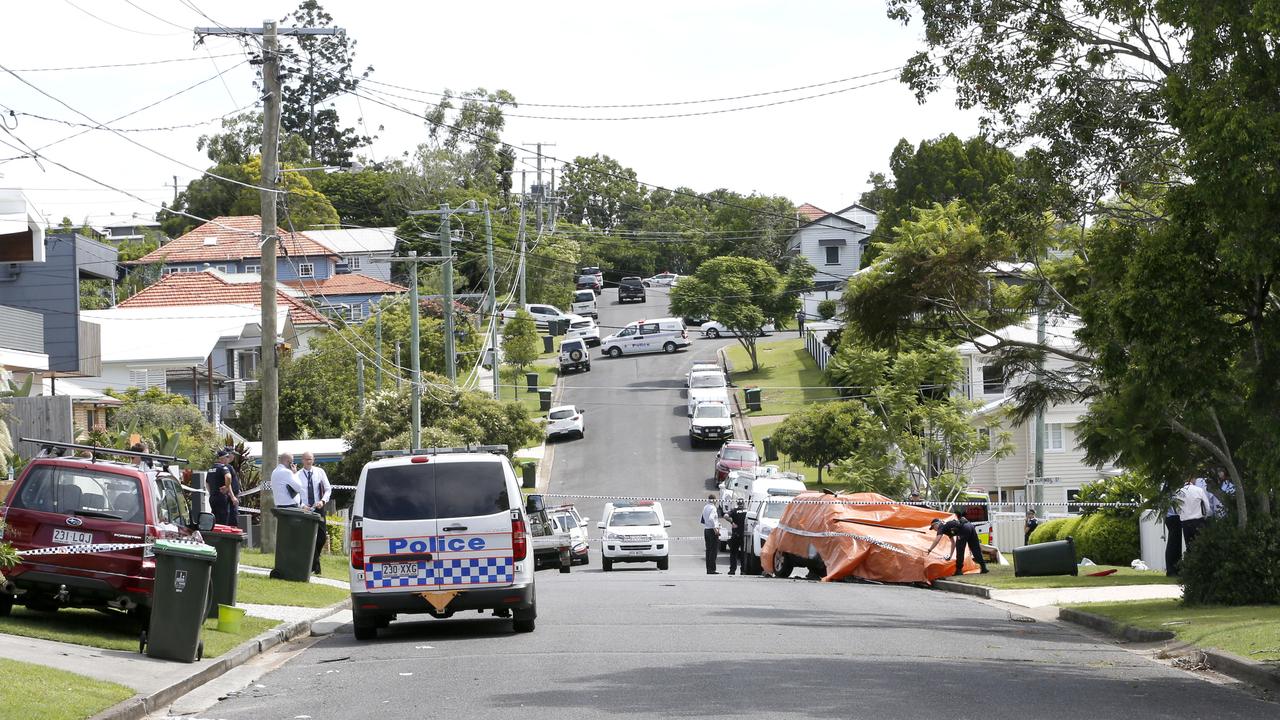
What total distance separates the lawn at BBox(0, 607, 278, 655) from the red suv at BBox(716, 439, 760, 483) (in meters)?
36.7

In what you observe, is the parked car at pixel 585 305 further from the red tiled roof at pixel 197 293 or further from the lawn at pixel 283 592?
the lawn at pixel 283 592

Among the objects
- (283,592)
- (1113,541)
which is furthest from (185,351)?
(1113,541)

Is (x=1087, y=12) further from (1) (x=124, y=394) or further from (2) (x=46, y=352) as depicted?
(1) (x=124, y=394)

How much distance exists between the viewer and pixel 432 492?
15102 mm

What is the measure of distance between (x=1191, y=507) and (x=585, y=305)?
72648 millimetres

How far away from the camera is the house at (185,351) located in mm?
49906

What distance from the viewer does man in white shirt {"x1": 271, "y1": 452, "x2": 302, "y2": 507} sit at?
2230 centimetres

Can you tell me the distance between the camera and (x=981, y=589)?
882 inches

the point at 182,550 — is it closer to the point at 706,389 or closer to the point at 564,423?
the point at 564,423

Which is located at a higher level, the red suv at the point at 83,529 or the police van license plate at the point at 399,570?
the red suv at the point at 83,529

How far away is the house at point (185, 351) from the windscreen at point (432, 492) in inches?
1405

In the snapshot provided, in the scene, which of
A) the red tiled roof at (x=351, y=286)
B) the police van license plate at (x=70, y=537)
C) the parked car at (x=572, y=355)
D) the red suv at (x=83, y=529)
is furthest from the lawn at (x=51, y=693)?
the red tiled roof at (x=351, y=286)

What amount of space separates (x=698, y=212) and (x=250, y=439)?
236 feet

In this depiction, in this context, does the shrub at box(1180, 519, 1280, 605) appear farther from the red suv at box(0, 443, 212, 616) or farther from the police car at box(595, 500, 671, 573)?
the police car at box(595, 500, 671, 573)
